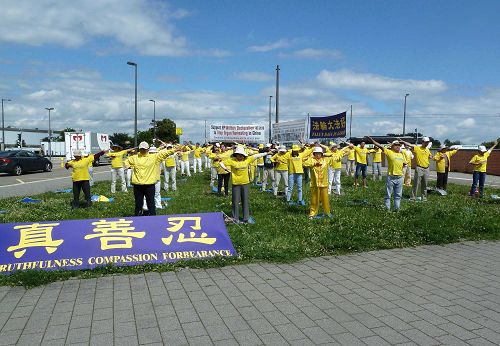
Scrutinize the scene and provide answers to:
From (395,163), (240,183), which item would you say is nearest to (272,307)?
(240,183)

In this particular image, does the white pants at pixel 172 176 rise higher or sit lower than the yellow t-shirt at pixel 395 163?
lower

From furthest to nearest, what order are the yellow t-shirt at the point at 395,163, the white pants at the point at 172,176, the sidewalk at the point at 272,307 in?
the white pants at the point at 172,176 < the yellow t-shirt at the point at 395,163 < the sidewalk at the point at 272,307

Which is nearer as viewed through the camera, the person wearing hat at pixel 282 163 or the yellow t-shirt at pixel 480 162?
the person wearing hat at pixel 282 163

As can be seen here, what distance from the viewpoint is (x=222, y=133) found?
25438 mm

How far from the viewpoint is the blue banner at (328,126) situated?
57.1 feet

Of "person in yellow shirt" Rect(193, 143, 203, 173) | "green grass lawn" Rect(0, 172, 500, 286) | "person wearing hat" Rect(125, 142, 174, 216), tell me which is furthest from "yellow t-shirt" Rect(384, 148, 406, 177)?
"person in yellow shirt" Rect(193, 143, 203, 173)

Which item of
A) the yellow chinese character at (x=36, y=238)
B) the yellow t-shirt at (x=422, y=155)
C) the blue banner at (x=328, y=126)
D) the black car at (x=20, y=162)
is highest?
the blue banner at (x=328, y=126)

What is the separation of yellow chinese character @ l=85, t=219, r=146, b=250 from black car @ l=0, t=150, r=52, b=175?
2308cm

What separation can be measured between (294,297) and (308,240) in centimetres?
266

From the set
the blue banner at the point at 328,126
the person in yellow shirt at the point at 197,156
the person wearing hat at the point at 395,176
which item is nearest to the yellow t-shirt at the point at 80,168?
the person wearing hat at the point at 395,176

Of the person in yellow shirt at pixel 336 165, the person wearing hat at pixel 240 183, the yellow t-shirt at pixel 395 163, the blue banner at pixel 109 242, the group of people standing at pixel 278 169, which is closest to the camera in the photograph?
the blue banner at pixel 109 242

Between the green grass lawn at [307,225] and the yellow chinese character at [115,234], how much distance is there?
45 cm

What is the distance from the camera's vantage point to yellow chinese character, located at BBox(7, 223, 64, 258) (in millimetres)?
6145

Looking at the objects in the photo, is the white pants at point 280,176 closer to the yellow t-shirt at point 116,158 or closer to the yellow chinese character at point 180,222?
the yellow t-shirt at point 116,158
